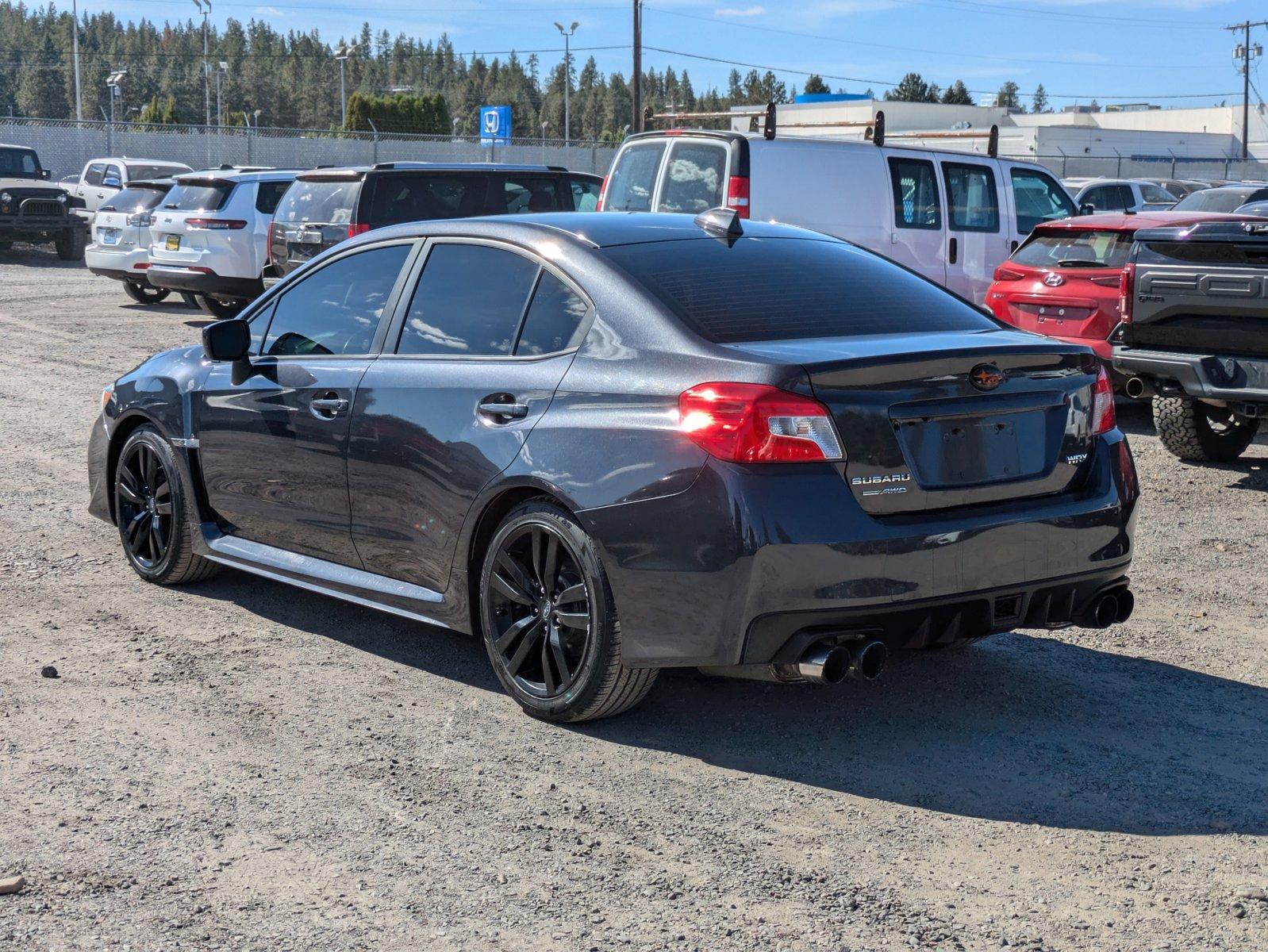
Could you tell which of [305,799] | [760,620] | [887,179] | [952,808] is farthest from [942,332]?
[887,179]

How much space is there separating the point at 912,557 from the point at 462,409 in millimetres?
1572

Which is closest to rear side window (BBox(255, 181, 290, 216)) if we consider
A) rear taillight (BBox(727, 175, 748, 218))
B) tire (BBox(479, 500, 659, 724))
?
rear taillight (BBox(727, 175, 748, 218))

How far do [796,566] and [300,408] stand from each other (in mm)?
2305

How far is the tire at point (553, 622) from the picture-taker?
4.59m

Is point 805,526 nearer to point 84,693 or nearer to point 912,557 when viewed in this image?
point 912,557

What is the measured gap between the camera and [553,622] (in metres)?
4.80

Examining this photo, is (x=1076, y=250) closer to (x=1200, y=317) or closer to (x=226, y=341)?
(x=1200, y=317)

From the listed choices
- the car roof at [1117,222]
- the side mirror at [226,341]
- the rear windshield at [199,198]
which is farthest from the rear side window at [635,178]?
the side mirror at [226,341]

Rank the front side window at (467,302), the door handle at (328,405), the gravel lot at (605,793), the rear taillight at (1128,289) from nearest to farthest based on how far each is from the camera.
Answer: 1. the gravel lot at (605,793)
2. the front side window at (467,302)
3. the door handle at (328,405)
4. the rear taillight at (1128,289)

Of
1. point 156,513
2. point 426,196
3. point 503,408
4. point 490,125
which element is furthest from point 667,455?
point 490,125

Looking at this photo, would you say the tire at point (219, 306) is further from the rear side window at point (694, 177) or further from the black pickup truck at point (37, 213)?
the black pickup truck at point (37, 213)

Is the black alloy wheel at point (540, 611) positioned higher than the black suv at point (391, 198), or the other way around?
the black suv at point (391, 198)

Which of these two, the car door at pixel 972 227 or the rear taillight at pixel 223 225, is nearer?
the car door at pixel 972 227

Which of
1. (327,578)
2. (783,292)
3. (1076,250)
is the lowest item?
(327,578)
